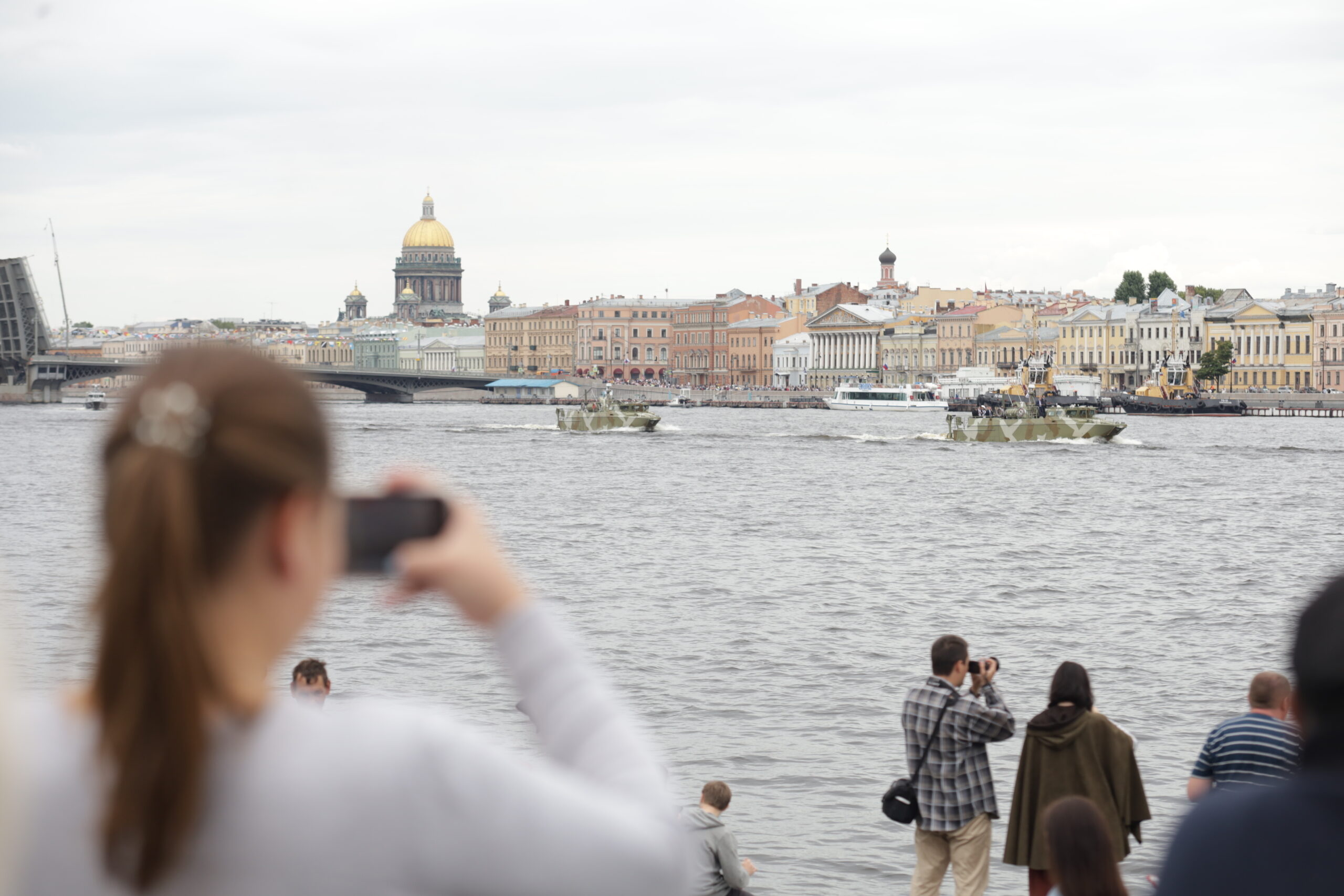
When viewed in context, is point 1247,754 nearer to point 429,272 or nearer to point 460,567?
point 460,567

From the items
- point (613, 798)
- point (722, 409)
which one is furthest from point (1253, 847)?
point (722, 409)

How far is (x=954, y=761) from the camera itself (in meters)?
5.09

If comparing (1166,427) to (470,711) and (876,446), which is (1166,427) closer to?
(876,446)

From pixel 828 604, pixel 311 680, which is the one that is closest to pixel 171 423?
pixel 311 680

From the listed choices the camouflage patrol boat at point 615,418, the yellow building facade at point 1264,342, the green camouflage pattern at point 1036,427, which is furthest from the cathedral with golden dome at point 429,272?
the green camouflage pattern at point 1036,427

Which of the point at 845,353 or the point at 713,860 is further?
the point at 845,353

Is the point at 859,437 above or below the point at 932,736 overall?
below

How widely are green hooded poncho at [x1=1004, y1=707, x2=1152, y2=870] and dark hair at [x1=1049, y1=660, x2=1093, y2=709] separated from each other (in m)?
0.02

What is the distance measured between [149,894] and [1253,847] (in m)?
0.85

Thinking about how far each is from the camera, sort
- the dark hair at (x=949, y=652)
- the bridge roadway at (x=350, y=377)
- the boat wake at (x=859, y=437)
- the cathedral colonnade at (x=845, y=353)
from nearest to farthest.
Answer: the dark hair at (x=949, y=652) → the boat wake at (x=859, y=437) → the bridge roadway at (x=350, y=377) → the cathedral colonnade at (x=845, y=353)

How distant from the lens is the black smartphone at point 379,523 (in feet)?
3.70

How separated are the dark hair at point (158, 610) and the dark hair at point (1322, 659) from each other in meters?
0.87

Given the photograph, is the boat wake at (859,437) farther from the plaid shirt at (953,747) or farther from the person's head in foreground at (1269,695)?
the person's head in foreground at (1269,695)

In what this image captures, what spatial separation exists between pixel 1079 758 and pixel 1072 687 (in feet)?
0.64
